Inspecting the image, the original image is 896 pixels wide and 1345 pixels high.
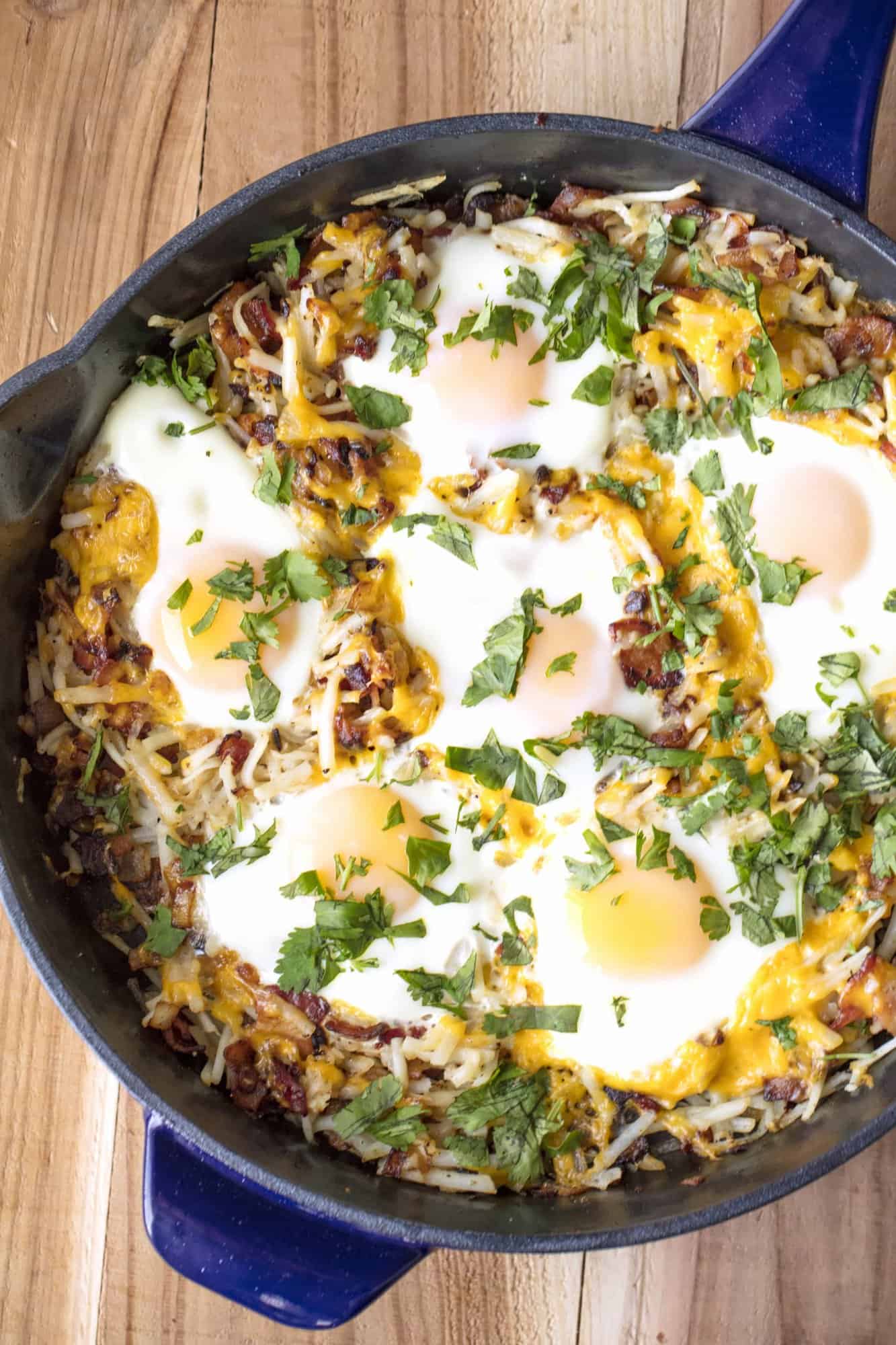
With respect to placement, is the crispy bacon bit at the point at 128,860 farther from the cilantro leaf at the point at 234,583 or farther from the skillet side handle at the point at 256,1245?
the cilantro leaf at the point at 234,583

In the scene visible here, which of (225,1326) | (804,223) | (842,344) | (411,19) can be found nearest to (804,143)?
(804,223)

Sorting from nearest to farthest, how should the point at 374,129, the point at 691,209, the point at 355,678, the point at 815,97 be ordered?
the point at 815,97 → the point at 355,678 → the point at 691,209 → the point at 374,129

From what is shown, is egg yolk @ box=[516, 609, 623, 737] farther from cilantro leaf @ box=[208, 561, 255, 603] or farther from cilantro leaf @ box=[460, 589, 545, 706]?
cilantro leaf @ box=[208, 561, 255, 603]

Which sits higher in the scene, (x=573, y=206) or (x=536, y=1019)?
(x=573, y=206)

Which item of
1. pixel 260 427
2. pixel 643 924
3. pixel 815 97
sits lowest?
pixel 643 924

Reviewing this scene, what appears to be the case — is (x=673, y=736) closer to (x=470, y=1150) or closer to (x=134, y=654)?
(x=470, y=1150)

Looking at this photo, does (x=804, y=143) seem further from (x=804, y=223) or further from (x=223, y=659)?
(x=223, y=659)

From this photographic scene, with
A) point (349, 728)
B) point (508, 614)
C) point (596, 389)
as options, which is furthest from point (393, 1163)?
point (596, 389)
